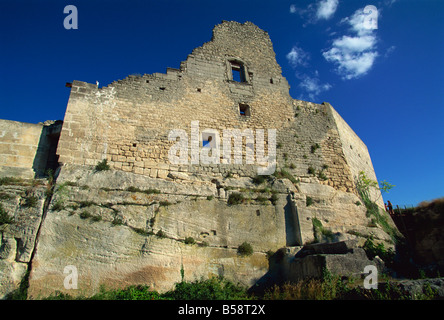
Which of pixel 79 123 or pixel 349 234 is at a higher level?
pixel 79 123

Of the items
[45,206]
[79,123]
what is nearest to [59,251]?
[45,206]

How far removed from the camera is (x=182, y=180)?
9.58m

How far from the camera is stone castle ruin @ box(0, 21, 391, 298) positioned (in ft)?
24.4

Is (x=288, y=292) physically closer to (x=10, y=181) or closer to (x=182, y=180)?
(x=182, y=180)

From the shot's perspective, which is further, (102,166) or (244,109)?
(244,109)

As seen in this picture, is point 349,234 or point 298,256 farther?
point 349,234

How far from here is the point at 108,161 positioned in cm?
924

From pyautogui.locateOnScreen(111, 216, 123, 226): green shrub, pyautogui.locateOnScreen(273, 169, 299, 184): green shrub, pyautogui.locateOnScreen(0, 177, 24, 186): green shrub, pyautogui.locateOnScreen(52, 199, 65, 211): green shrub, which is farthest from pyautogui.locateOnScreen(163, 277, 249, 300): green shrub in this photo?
pyautogui.locateOnScreen(0, 177, 24, 186): green shrub

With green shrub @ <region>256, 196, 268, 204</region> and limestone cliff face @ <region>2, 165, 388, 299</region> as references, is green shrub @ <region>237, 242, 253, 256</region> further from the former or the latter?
green shrub @ <region>256, 196, 268, 204</region>

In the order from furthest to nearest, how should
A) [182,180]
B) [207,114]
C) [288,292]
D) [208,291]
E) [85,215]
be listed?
1. [207,114]
2. [182,180]
3. [85,215]
4. [208,291]
5. [288,292]

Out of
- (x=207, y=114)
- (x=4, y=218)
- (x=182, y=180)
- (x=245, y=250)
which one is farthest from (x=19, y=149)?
(x=245, y=250)
